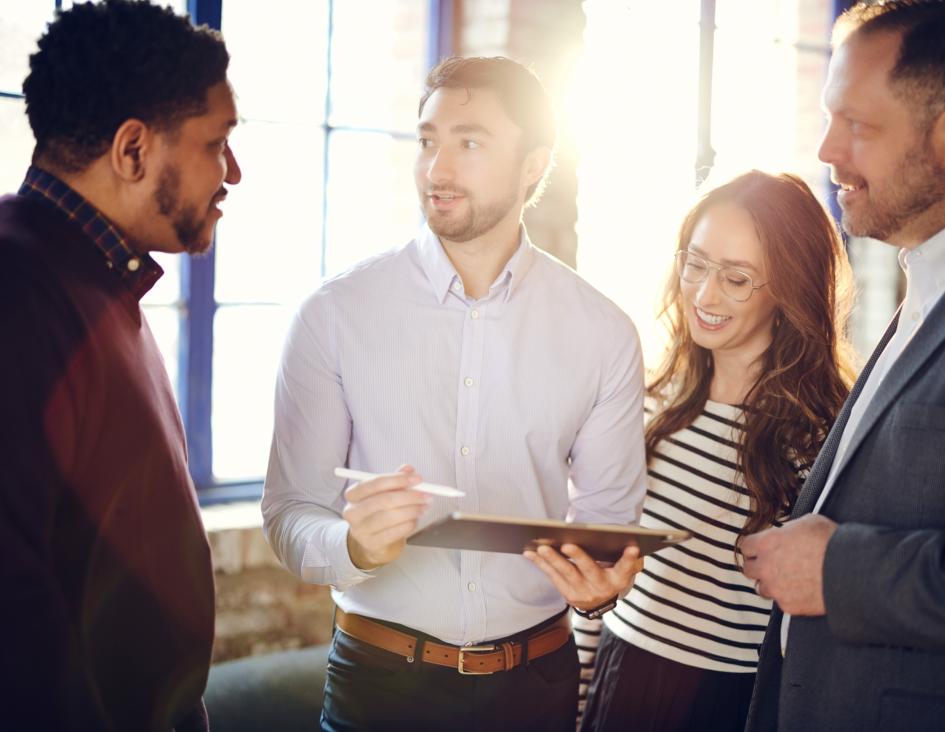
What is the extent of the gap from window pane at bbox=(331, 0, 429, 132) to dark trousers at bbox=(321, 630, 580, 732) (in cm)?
171

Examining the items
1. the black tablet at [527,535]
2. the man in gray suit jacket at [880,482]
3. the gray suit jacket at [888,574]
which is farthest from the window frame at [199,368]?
the gray suit jacket at [888,574]

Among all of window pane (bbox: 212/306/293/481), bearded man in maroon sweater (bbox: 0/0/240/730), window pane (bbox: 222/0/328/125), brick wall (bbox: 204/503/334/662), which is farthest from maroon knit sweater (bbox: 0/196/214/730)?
window pane (bbox: 222/0/328/125)

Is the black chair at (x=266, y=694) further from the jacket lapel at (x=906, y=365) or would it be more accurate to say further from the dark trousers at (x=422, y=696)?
the jacket lapel at (x=906, y=365)

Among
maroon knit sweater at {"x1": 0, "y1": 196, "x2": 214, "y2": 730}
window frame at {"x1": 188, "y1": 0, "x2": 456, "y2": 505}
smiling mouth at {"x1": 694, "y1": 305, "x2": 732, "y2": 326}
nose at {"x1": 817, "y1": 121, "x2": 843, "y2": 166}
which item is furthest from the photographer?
window frame at {"x1": 188, "y1": 0, "x2": 456, "y2": 505}

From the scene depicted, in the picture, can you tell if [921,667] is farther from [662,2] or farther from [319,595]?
[662,2]

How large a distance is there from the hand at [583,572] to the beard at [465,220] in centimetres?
63

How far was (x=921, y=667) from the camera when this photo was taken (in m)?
1.48

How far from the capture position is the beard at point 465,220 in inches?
72.9

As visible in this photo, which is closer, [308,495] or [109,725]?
[109,725]

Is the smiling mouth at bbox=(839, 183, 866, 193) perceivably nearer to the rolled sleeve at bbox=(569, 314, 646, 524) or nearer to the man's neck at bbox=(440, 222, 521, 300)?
the rolled sleeve at bbox=(569, 314, 646, 524)

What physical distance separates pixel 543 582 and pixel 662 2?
2.50m

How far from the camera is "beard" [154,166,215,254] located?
1.36 meters

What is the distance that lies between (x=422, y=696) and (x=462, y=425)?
48cm

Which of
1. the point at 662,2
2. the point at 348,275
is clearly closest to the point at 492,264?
the point at 348,275
